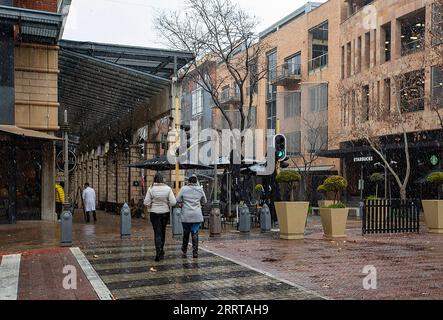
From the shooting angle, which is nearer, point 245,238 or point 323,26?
point 245,238

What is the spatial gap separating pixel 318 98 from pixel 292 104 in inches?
166

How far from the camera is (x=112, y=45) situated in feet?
73.6

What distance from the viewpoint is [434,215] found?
57.2ft

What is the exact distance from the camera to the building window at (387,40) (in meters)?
37.7

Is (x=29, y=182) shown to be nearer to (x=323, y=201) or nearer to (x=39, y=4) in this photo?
(x=39, y=4)

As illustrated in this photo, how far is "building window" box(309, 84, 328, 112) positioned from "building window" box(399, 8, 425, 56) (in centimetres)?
1085

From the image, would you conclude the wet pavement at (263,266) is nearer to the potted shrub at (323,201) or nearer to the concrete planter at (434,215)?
the concrete planter at (434,215)

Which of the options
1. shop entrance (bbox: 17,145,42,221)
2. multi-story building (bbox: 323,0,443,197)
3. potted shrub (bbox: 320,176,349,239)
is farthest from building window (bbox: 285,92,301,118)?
potted shrub (bbox: 320,176,349,239)

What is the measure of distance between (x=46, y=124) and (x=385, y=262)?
14735 millimetres

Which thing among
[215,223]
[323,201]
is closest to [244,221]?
[215,223]

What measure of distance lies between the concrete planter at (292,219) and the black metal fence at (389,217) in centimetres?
213

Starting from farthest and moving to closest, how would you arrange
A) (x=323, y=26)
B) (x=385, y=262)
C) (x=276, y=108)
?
(x=276, y=108), (x=323, y=26), (x=385, y=262)

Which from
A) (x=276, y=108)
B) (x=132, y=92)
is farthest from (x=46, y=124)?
(x=276, y=108)
